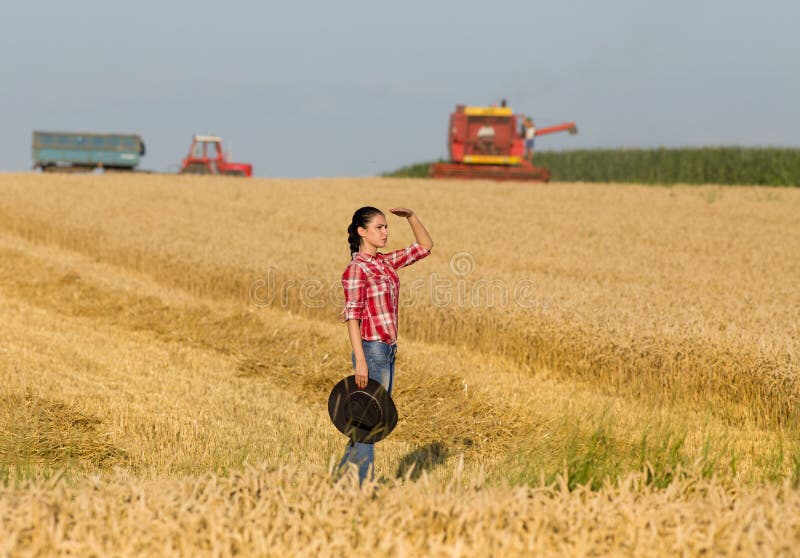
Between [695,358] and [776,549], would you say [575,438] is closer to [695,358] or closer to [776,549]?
[776,549]

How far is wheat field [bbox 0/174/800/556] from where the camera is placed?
11.1ft

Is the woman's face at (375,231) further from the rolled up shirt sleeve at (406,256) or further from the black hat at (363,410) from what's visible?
the black hat at (363,410)

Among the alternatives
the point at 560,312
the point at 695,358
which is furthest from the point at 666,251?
the point at 695,358

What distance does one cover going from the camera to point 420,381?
9469 millimetres

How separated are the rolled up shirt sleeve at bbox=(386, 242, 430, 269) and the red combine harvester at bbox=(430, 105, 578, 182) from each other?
87.1 feet

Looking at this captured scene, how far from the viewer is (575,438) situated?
4355 mm

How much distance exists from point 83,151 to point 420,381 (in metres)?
33.1

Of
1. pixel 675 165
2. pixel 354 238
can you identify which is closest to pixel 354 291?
pixel 354 238

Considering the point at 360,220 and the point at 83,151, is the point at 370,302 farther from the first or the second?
the point at 83,151

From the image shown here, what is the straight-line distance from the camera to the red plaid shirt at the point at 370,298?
16.9 feet

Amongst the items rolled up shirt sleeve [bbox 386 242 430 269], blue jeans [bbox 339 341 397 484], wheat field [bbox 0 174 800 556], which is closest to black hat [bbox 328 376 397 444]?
blue jeans [bbox 339 341 397 484]

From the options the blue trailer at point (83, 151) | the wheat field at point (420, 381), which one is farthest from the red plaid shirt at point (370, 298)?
the blue trailer at point (83, 151)

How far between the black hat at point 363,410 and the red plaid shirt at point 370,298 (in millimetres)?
313

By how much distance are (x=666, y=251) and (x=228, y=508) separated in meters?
16.8
